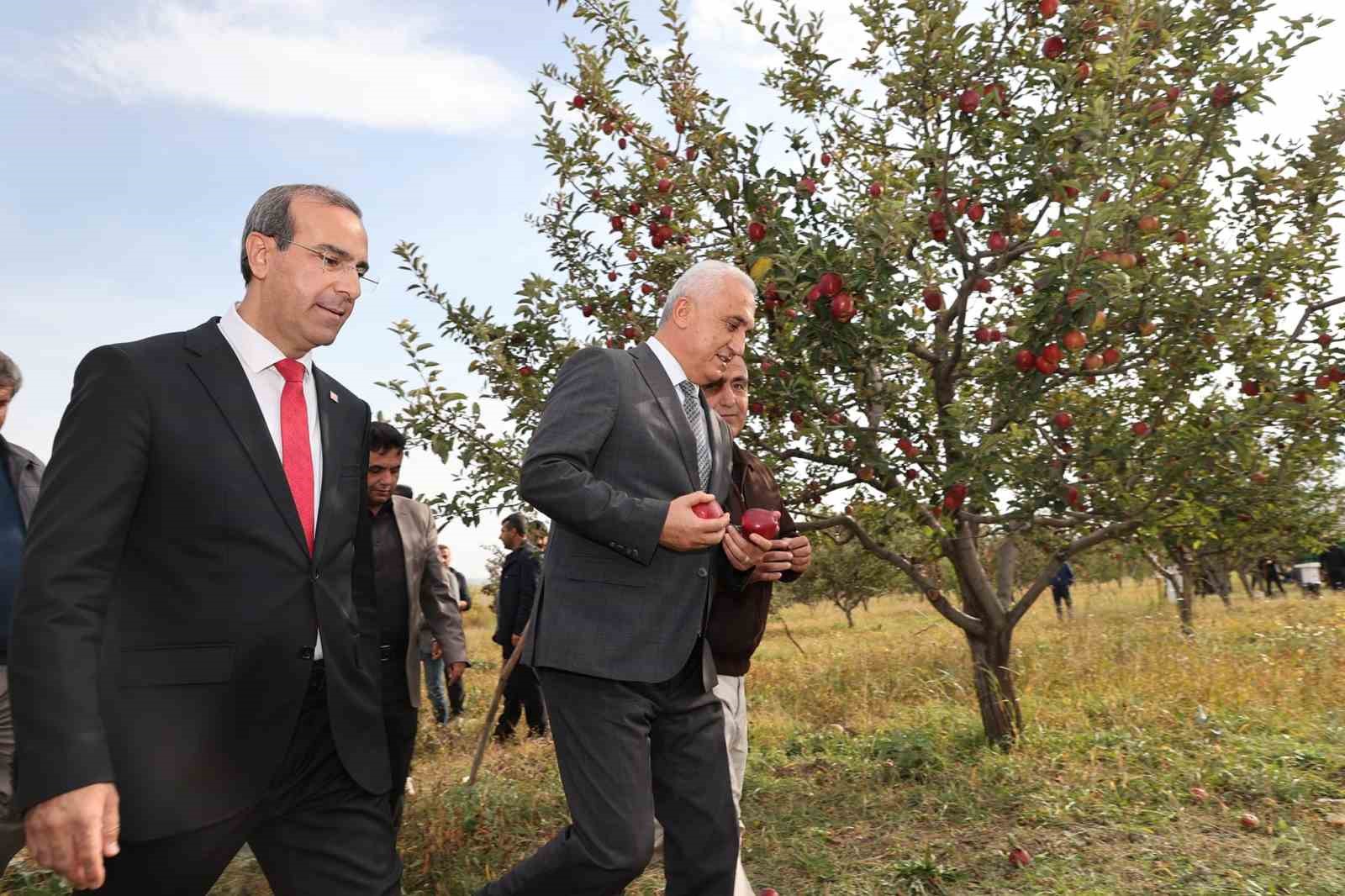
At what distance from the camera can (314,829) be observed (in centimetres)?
215

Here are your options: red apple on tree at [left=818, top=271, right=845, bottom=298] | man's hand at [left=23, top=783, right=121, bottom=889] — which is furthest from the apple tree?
man's hand at [left=23, top=783, right=121, bottom=889]

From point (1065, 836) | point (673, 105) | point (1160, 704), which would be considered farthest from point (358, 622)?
point (1160, 704)

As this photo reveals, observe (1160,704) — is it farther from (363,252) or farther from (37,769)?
(37,769)

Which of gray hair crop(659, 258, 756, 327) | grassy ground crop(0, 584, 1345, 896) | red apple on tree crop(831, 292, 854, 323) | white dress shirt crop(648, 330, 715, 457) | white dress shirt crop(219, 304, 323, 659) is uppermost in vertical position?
red apple on tree crop(831, 292, 854, 323)

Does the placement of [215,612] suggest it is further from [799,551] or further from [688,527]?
[799,551]

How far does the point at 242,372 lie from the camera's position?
85.4 inches

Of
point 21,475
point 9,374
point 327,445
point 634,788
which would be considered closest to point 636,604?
point 634,788

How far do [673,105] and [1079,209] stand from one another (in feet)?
8.34

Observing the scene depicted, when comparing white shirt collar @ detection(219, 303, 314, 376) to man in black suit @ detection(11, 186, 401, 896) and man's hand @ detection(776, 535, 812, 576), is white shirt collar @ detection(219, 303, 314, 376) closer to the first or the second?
man in black suit @ detection(11, 186, 401, 896)

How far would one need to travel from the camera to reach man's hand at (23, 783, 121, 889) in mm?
1687

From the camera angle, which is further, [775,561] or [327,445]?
[775,561]

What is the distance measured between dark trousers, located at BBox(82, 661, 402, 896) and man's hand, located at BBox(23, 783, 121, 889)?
274 mm

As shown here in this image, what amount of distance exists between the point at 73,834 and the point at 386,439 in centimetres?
313

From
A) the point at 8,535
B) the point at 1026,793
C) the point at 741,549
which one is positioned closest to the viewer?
the point at 741,549
